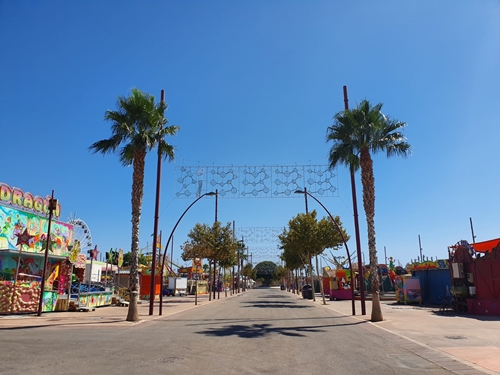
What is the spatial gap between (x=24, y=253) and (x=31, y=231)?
2.78m

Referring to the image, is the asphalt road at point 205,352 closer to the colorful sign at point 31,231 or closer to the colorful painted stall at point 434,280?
the colorful sign at point 31,231

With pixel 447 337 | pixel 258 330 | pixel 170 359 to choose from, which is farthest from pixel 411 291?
pixel 170 359

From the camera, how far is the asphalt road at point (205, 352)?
27.3 ft

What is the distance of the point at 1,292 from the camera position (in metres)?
20.5

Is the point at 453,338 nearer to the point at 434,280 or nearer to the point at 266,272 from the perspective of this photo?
the point at 434,280

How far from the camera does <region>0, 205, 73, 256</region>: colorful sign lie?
72.2 ft

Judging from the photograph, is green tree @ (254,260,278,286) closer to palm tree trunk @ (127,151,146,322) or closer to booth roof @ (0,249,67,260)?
booth roof @ (0,249,67,260)

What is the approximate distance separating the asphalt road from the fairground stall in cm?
732

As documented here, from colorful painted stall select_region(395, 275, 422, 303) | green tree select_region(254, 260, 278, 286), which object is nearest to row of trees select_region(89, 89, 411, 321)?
colorful painted stall select_region(395, 275, 422, 303)

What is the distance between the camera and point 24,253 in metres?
21.9

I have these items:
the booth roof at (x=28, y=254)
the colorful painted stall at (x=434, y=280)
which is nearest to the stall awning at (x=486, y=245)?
the colorful painted stall at (x=434, y=280)

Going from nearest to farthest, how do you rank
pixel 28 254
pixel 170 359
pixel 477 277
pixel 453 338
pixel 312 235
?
pixel 170 359 → pixel 453 338 → pixel 477 277 → pixel 28 254 → pixel 312 235

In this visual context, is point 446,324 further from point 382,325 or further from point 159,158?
point 159,158

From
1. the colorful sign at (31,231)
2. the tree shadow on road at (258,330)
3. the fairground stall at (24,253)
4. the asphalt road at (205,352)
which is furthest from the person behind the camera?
the colorful sign at (31,231)
